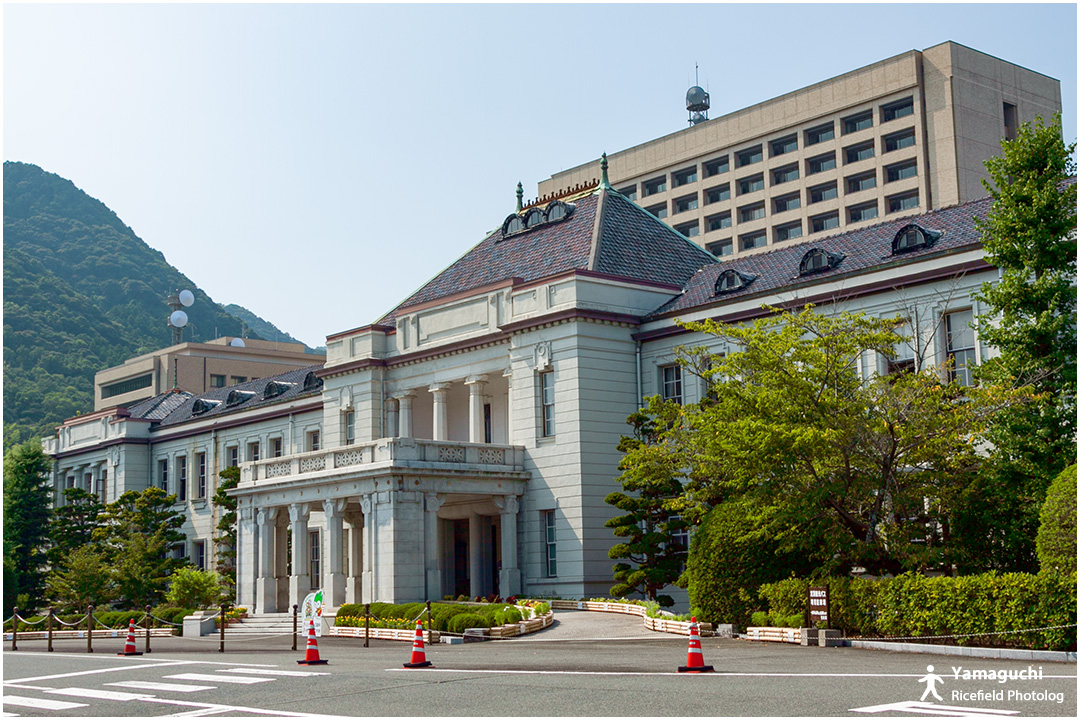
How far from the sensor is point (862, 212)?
83.8 metres

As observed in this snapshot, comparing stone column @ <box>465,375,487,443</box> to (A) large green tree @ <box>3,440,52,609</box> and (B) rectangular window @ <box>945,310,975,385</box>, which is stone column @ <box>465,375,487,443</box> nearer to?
(B) rectangular window @ <box>945,310,975,385</box>

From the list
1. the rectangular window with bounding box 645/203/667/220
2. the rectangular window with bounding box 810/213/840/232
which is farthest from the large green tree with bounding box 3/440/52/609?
the rectangular window with bounding box 810/213/840/232

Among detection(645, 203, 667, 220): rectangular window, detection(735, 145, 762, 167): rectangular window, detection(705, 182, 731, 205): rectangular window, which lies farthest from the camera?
detection(645, 203, 667, 220): rectangular window

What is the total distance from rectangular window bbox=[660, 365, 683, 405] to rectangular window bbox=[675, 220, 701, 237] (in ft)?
172

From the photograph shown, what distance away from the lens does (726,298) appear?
40531 millimetres

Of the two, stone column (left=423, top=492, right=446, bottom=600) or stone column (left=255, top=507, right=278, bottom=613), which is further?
stone column (left=255, top=507, right=278, bottom=613)

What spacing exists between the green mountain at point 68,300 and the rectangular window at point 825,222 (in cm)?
6592

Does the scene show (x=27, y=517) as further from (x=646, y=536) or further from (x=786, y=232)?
(x=786, y=232)

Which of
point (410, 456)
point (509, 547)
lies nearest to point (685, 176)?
point (509, 547)

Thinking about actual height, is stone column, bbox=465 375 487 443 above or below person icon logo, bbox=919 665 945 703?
above

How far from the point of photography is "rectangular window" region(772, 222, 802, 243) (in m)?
87.5

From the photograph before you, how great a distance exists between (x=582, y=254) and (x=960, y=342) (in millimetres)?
14937

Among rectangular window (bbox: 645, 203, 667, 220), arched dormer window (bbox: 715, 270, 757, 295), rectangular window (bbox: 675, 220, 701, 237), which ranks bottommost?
arched dormer window (bbox: 715, 270, 757, 295)

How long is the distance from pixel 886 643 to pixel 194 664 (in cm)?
1354
